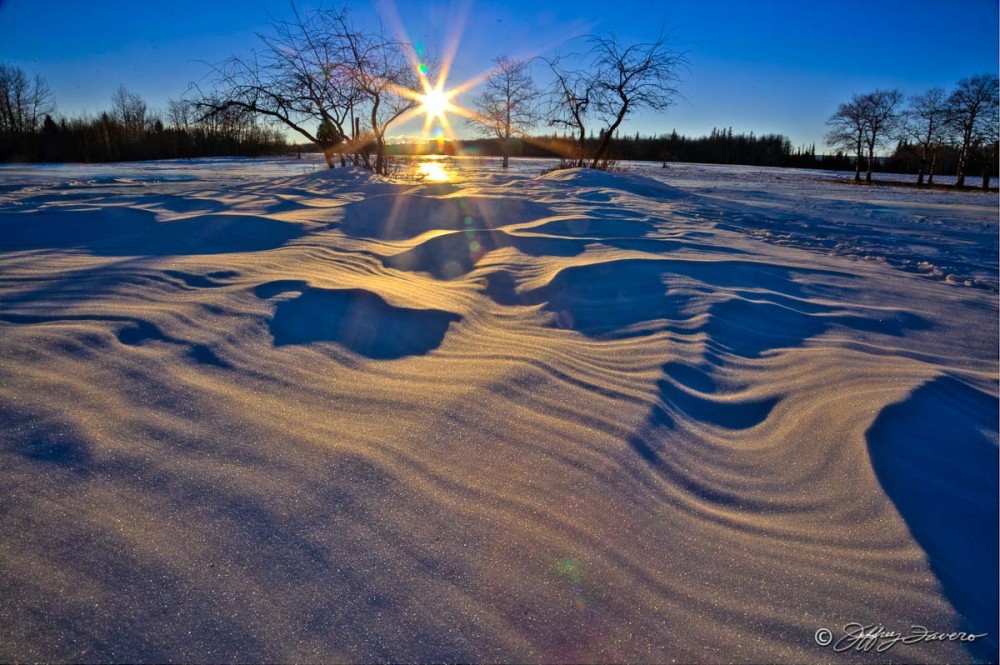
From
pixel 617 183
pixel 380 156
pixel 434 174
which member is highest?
pixel 380 156

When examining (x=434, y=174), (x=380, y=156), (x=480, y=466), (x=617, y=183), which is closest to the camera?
(x=480, y=466)

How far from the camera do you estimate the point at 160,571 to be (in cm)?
99

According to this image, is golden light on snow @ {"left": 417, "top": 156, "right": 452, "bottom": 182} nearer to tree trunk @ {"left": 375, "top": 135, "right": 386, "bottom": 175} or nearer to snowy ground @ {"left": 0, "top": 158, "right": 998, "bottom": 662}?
tree trunk @ {"left": 375, "top": 135, "right": 386, "bottom": 175}

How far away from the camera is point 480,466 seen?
1402mm

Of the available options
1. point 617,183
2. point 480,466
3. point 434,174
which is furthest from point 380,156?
point 480,466

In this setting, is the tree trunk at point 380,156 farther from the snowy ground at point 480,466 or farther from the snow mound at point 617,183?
the snowy ground at point 480,466

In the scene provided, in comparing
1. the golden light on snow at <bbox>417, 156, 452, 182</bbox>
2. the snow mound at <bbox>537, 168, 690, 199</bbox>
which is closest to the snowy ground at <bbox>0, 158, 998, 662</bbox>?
the snow mound at <bbox>537, 168, 690, 199</bbox>

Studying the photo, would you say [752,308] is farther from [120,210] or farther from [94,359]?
[120,210]

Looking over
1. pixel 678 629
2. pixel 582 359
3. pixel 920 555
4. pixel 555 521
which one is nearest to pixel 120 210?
pixel 582 359

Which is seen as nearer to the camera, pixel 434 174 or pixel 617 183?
pixel 617 183

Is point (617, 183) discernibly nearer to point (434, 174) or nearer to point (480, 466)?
point (434, 174)

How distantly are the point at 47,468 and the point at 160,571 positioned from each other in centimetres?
52

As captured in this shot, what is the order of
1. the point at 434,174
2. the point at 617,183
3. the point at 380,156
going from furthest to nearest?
the point at 434,174 → the point at 380,156 → the point at 617,183

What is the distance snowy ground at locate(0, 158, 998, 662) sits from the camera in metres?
0.96
